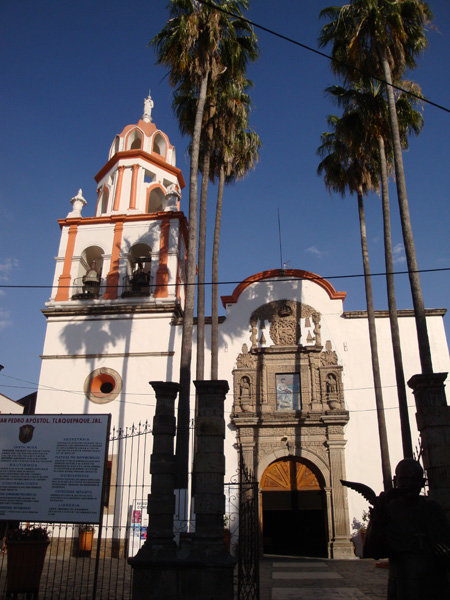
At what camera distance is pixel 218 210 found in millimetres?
17562

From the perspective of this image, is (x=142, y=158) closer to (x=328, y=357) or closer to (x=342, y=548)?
(x=328, y=357)

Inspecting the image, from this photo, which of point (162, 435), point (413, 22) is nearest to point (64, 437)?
point (162, 435)

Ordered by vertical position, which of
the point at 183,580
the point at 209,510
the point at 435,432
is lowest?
the point at 183,580

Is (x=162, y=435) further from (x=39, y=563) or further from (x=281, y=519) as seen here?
(x=281, y=519)

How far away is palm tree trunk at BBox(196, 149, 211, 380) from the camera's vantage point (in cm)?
1439

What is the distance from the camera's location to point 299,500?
1590 centimetres

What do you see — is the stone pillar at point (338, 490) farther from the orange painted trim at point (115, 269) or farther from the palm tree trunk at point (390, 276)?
the orange painted trim at point (115, 269)

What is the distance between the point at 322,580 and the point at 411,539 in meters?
7.92

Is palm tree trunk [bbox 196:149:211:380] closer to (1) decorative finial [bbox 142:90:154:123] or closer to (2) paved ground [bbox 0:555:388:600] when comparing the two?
(2) paved ground [bbox 0:555:388:600]

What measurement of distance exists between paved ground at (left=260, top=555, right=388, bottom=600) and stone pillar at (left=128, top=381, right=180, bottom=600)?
222 centimetres

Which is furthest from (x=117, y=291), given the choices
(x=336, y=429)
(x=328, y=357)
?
(x=336, y=429)

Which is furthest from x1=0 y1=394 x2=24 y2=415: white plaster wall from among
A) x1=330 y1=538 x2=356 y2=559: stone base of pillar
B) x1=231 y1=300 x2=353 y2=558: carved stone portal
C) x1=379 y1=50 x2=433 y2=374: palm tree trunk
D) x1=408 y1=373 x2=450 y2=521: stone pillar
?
x1=408 y1=373 x2=450 y2=521: stone pillar

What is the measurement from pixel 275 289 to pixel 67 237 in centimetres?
874

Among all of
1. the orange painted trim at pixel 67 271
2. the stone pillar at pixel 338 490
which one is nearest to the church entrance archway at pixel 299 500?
the stone pillar at pixel 338 490
